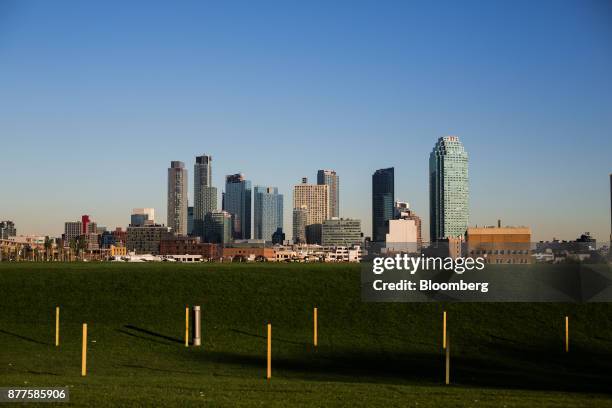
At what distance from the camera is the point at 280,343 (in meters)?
33.5

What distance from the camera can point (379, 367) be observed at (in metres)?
27.7

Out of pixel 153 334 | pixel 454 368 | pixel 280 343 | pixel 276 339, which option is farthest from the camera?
pixel 153 334

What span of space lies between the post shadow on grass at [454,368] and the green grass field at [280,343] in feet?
0.23

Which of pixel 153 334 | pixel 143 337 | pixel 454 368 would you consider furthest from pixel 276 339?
pixel 454 368

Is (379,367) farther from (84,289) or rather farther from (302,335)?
(84,289)

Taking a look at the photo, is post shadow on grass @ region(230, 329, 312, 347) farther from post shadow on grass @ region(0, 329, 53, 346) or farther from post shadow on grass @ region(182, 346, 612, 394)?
post shadow on grass @ region(0, 329, 53, 346)

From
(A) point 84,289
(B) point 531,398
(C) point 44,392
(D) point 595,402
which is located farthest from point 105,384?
(A) point 84,289

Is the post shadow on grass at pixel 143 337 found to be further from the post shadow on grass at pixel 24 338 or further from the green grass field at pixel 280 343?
the post shadow on grass at pixel 24 338

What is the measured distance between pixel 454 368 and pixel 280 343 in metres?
8.75

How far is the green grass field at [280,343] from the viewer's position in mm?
18984

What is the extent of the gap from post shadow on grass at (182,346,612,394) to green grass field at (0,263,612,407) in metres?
0.07

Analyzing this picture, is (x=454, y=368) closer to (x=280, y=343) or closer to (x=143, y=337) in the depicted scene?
(x=280, y=343)

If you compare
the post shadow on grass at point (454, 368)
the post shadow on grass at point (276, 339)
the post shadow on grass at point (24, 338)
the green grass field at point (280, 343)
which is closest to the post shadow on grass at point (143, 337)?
the green grass field at point (280, 343)

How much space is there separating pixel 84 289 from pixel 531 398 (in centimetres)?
2998
